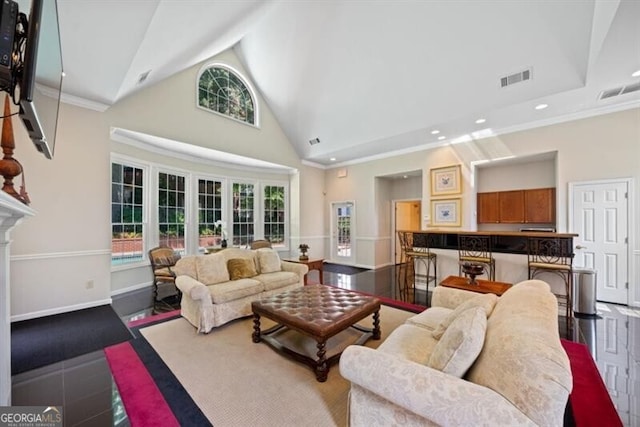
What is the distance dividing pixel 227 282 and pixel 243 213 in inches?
144

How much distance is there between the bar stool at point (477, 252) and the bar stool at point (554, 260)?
493 millimetres

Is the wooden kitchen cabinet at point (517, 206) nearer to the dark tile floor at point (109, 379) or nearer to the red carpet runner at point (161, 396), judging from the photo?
the dark tile floor at point (109, 379)

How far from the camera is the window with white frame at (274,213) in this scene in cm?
755

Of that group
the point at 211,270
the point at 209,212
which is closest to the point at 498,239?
the point at 211,270

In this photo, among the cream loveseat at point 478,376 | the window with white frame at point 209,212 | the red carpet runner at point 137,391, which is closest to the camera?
the cream loveseat at point 478,376

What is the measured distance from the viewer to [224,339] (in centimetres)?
291

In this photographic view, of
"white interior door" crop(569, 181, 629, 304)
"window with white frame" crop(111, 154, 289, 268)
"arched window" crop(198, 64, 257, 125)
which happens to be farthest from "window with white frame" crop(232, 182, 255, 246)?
"white interior door" crop(569, 181, 629, 304)

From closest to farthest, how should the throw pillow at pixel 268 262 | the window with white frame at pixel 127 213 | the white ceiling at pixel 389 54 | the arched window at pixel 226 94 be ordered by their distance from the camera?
the white ceiling at pixel 389 54, the throw pillow at pixel 268 262, the window with white frame at pixel 127 213, the arched window at pixel 226 94

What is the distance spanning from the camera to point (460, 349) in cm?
129

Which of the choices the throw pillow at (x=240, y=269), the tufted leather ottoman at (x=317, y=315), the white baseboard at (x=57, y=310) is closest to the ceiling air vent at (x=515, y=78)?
the tufted leather ottoman at (x=317, y=315)

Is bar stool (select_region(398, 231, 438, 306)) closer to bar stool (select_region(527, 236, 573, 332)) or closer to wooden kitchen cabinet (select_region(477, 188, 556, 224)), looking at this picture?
bar stool (select_region(527, 236, 573, 332))

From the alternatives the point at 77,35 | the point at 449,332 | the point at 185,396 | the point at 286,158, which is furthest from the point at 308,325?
the point at 286,158

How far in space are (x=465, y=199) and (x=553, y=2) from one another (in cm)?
359

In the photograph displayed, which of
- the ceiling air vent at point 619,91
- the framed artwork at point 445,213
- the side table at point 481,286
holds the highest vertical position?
the ceiling air vent at point 619,91
